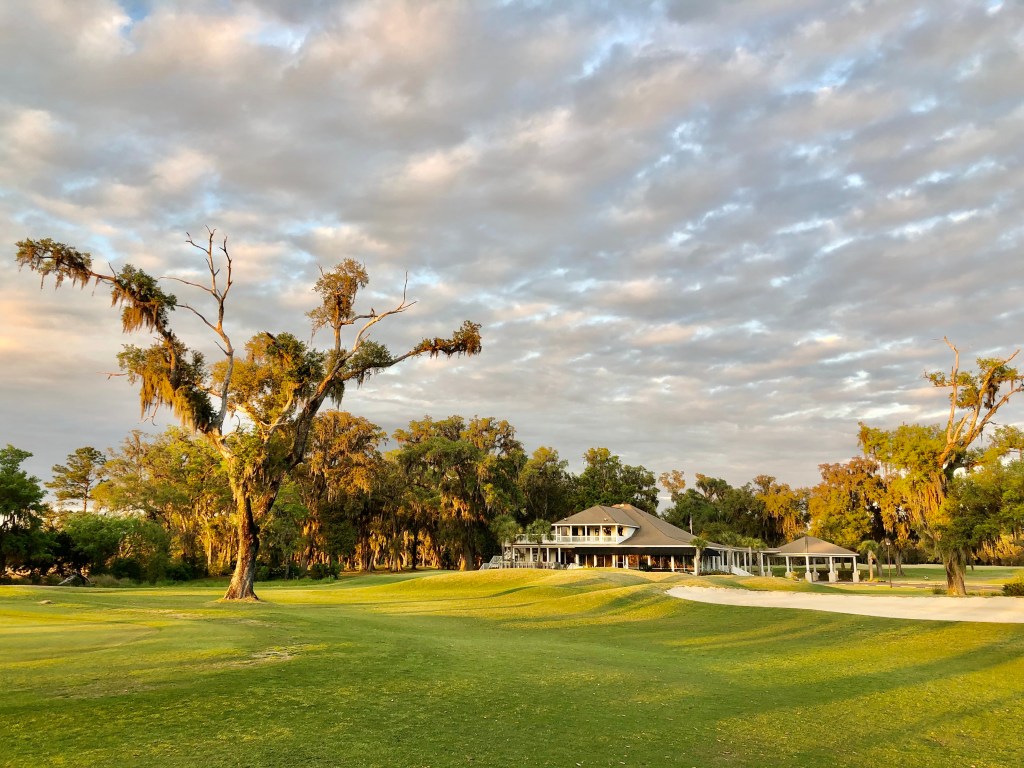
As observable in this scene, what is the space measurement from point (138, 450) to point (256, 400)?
38347mm

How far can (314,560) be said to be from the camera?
2564 inches

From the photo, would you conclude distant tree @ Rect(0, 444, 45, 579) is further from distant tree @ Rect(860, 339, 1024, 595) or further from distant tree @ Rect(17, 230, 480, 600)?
distant tree @ Rect(860, 339, 1024, 595)

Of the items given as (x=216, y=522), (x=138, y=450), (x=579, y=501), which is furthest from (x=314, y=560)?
(x=579, y=501)

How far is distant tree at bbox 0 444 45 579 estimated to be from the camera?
36.9 m

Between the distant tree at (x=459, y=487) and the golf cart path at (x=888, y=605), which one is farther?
the distant tree at (x=459, y=487)

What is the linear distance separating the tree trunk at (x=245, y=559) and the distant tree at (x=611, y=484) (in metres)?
59.9

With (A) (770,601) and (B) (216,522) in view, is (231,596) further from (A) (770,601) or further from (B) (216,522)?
(B) (216,522)

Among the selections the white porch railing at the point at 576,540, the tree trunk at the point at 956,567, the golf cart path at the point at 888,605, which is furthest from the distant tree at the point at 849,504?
the golf cart path at the point at 888,605

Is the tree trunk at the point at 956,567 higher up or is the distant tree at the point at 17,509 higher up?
the distant tree at the point at 17,509

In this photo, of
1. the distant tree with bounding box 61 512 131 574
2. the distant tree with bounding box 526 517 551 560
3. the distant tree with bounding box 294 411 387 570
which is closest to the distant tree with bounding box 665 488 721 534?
the distant tree with bounding box 526 517 551 560

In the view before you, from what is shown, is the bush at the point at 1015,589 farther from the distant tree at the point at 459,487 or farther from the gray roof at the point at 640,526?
the distant tree at the point at 459,487

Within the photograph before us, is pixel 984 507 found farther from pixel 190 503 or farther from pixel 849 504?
pixel 190 503

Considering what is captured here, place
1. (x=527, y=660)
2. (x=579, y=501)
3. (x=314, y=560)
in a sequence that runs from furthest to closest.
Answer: (x=579, y=501), (x=314, y=560), (x=527, y=660)

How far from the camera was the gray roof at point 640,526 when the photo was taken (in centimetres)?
6072
